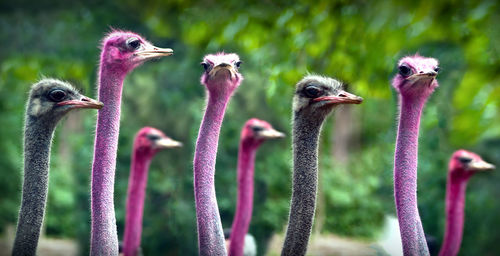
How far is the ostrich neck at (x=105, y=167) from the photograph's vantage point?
231 centimetres

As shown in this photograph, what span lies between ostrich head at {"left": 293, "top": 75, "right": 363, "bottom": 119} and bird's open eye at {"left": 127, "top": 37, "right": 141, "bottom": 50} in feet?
1.93

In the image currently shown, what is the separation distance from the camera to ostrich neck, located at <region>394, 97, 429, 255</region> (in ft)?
8.09

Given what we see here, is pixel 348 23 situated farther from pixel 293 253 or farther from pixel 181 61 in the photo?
pixel 293 253

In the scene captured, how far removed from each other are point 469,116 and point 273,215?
5.36 ft

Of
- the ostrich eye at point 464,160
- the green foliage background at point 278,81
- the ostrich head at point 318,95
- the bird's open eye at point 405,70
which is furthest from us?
the green foliage background at point 278,81

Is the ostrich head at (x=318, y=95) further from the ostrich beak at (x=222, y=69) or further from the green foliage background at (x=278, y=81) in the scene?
the green foliage background at (x=278, y=81)

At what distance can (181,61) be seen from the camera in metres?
5.91

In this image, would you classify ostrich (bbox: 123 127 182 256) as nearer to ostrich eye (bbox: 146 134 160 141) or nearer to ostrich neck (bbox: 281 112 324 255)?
ostrich eye (bbox: 146 134 160 141)

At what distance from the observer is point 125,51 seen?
2463 millimetres

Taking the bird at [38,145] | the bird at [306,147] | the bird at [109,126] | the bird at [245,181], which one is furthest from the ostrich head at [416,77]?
the bird at [38,145]

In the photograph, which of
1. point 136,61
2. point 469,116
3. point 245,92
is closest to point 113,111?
point 136,61

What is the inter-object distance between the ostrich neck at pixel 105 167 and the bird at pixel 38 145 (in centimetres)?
13

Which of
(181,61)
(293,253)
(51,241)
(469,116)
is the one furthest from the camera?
(51,241)

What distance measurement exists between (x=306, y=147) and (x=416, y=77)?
464mm
